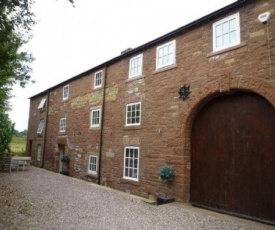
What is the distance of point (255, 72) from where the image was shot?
782cm

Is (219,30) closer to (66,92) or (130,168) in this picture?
(130,168)

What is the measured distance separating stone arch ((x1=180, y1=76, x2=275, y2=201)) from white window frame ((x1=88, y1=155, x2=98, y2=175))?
22.9 ft

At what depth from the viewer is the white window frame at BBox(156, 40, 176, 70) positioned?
1077cm

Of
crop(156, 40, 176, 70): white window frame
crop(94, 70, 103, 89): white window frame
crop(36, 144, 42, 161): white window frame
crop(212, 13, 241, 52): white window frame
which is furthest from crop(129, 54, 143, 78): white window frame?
crop(36, 144, 42, 161): white window frame

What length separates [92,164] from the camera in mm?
15406

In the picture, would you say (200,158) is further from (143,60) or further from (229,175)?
(143,60)

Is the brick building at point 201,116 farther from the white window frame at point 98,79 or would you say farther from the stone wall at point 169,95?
the white window frame at point 98,79

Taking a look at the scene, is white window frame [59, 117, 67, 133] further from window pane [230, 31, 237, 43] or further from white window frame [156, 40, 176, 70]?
window pane [230, 31, 237, 43]

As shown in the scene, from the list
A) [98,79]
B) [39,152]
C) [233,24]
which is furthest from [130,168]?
[39,152]

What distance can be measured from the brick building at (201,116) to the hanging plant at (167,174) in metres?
0.20

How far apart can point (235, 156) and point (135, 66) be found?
6.98 meters

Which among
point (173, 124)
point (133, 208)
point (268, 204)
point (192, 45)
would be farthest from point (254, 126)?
point (133, 208)

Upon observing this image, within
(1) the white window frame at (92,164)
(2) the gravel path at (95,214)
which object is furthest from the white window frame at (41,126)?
(2) the gravel path at (95,214)

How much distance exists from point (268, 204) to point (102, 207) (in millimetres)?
5310
